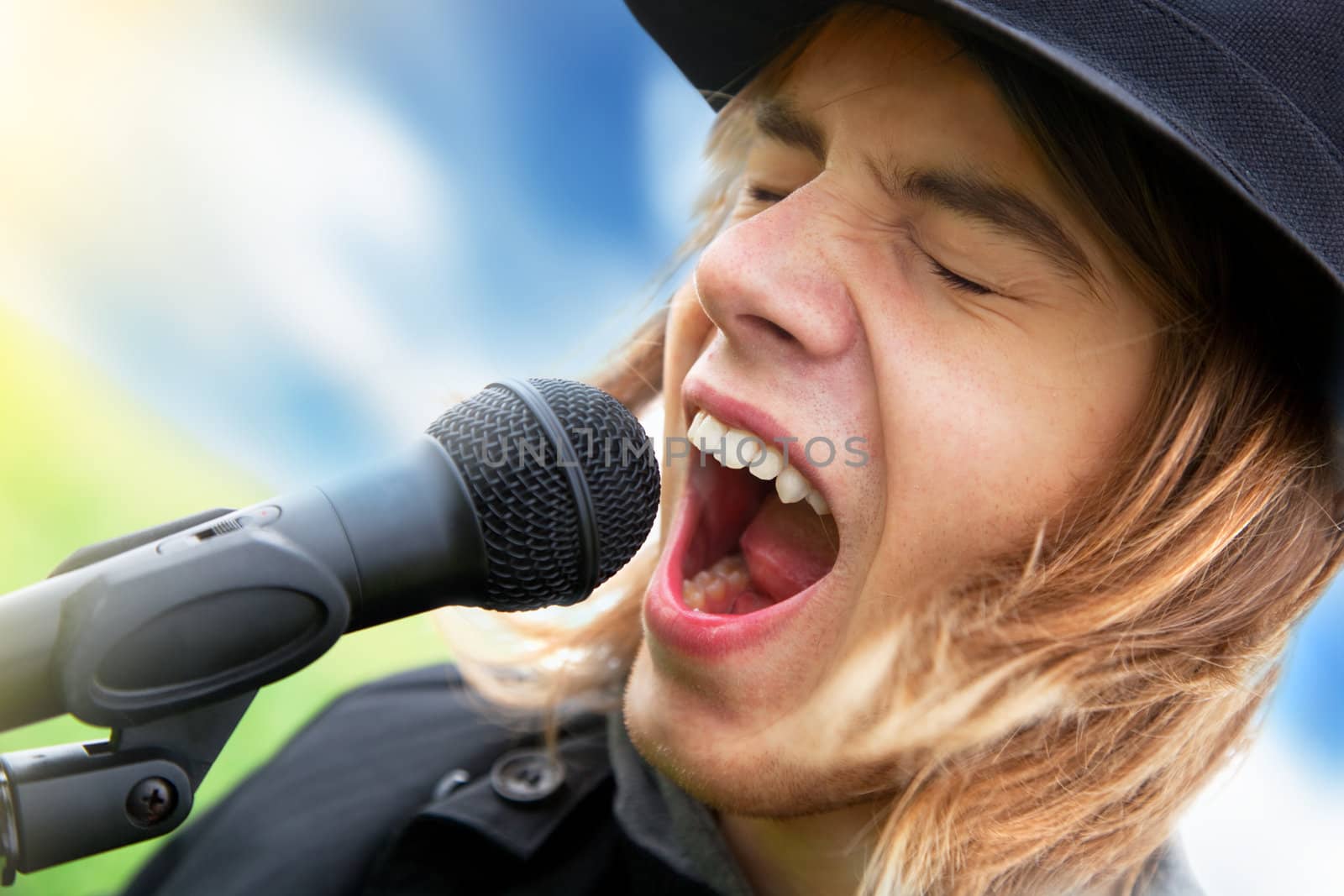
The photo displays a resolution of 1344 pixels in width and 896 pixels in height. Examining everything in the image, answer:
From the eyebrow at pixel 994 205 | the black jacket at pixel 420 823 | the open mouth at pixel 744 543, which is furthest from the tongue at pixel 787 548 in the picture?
the eyebrow at pixel 994 205

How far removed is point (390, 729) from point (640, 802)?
68 cm

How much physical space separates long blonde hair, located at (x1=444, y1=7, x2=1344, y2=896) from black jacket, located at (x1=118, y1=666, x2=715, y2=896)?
1.20ft

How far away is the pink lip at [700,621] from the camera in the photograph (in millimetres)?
1178

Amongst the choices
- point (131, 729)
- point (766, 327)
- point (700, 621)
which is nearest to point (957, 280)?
point (766, 327)

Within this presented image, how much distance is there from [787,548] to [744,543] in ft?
0.24

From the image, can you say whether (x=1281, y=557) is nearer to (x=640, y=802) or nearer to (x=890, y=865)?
(x=890, y=865)

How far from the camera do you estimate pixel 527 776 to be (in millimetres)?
1576

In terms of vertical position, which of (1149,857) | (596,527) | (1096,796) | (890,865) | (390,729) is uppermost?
(596,527)

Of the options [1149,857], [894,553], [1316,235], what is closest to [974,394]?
[894,553]

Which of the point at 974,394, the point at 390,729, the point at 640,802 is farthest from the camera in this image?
the point at 390,729

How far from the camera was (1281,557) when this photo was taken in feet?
3.79

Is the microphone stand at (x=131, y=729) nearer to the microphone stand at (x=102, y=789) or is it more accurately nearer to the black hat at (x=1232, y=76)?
the microphone stand at (x=102, y=789)

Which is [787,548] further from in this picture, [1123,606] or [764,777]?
[1123,606]

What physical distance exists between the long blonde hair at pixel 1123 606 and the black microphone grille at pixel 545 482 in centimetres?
39
